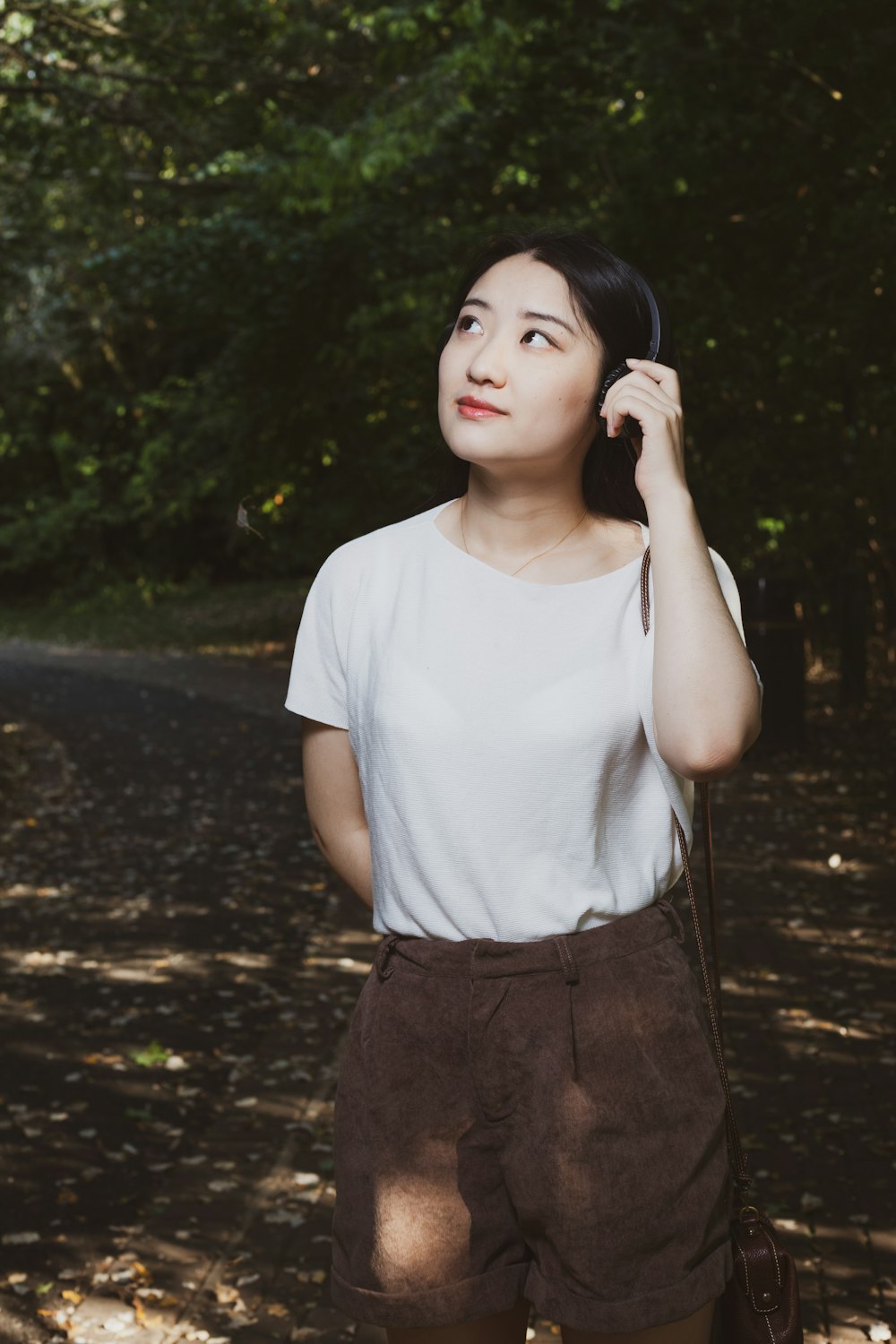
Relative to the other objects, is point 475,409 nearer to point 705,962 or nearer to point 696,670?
point 696,670

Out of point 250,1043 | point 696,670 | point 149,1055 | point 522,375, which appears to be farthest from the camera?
point 250,1043

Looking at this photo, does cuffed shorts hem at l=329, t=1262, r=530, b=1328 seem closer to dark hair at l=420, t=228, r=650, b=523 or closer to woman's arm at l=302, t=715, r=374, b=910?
woman's arm at l=302, t=715, r=374, b=910

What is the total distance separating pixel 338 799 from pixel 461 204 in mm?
16249

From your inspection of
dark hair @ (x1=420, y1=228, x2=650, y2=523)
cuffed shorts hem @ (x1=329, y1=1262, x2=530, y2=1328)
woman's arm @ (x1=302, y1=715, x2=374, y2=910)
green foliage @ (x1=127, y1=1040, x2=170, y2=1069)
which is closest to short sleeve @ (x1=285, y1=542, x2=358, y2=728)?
woman's arm @ (x1=302, y1=715, x2=374, y2=910)

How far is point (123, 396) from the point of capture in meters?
36.9

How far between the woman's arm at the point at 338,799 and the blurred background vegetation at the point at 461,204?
0.38m

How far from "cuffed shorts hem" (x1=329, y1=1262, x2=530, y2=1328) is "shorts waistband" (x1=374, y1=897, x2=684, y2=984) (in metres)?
0.39

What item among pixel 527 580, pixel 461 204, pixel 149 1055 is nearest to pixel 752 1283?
pixel 527 580

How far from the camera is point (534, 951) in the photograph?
71.8 inches

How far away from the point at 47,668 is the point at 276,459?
554 centimetres

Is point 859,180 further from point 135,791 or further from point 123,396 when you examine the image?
point 123,396

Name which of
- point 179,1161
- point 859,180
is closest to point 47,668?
point 859,180

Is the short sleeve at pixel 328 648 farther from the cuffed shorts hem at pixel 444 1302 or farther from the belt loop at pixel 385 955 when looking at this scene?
the cuffed shorts hem at pixel 444 1302

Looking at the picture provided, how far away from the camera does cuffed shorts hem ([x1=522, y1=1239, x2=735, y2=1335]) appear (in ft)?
5.90
